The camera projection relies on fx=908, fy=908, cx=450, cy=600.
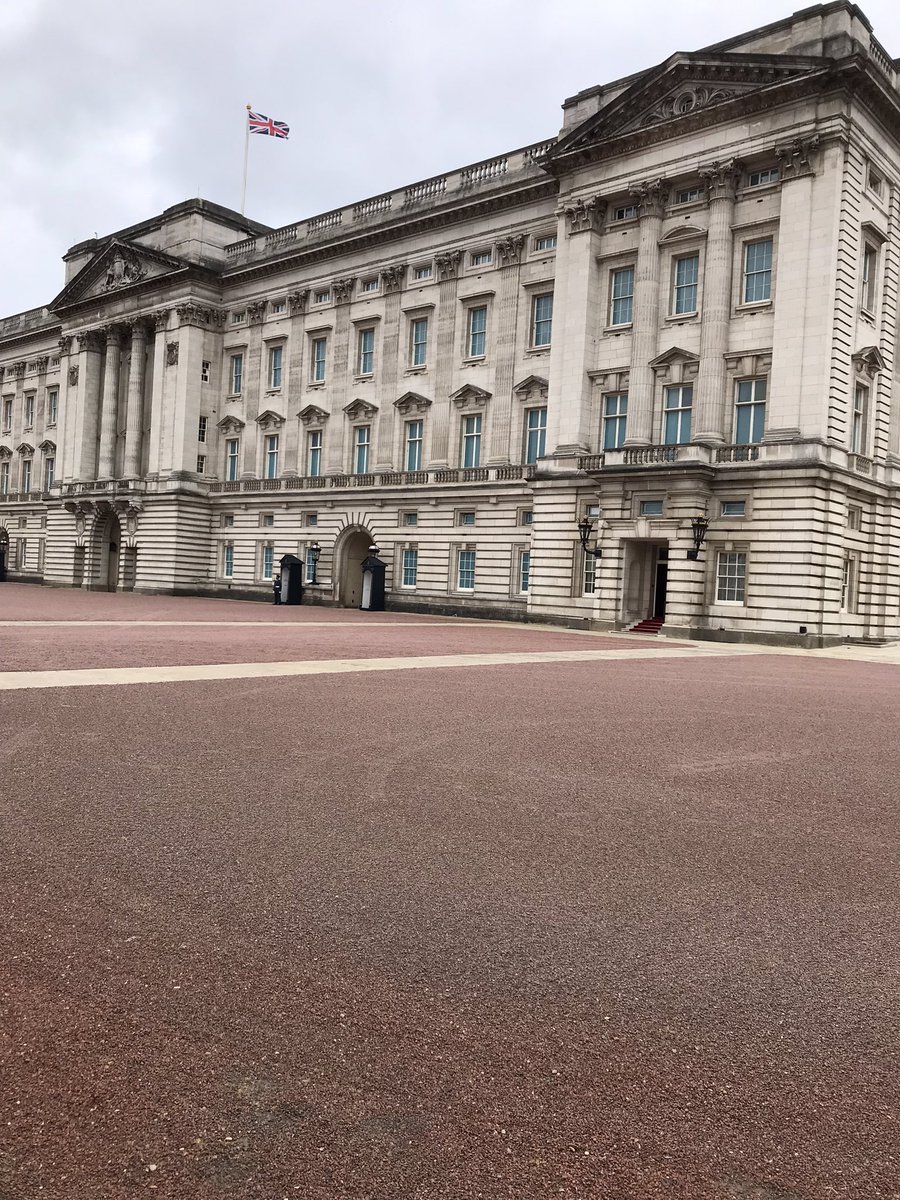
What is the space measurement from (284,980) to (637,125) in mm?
40115

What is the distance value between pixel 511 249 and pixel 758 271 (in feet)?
44.5

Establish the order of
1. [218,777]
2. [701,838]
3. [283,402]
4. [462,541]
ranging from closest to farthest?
[701,838] < [218,777] < [462,541] < [283,402]

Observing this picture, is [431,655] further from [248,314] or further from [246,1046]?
[248,314]

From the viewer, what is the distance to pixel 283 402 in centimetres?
5572

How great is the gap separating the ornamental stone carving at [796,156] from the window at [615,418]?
1007 centimetres

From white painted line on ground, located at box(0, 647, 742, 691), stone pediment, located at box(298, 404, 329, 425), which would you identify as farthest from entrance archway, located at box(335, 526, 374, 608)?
white painted line on ground, located at box(0, 647, 742, 691)

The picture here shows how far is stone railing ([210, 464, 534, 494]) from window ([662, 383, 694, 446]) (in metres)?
6.61

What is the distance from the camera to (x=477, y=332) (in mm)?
46438

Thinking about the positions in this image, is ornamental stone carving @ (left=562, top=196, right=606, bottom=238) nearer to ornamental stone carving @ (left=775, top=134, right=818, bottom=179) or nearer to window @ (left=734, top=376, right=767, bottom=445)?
ornamental stone carving @ (left=775, top=134, right=818, bottom=179)

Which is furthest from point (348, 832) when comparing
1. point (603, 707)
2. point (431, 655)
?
point (431, 655)

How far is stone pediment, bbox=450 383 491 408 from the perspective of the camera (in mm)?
45594

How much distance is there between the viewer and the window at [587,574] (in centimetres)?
3909

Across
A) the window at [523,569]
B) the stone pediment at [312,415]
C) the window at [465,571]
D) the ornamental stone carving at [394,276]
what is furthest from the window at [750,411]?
the stone pediment at [312,415]

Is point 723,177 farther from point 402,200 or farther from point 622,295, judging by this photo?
point 402,200
